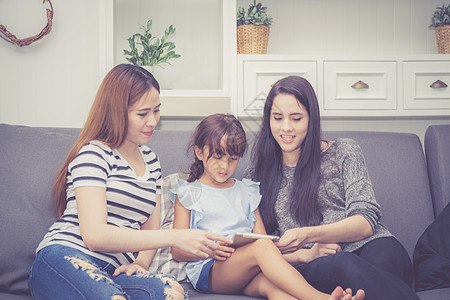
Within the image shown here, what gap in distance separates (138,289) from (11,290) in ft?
1.46

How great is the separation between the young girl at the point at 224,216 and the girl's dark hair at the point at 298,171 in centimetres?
5

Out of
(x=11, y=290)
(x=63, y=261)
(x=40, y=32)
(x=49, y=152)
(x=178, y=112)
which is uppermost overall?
(x=40, y=32)

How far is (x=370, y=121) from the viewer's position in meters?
2.70

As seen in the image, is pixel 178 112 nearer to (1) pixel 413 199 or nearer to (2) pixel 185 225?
(2) pixel 185 225

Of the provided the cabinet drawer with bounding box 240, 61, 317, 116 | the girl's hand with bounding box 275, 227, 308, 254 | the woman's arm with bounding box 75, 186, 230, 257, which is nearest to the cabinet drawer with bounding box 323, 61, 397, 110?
the cabinet drawer with bounding box 240, 61, 317, 116

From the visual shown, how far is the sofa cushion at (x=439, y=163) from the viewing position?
1.72m

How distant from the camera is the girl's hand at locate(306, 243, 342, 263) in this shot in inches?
56.6

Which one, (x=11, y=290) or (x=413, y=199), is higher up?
(x=413, y=199)

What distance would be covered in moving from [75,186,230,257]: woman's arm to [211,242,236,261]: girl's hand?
5 cm

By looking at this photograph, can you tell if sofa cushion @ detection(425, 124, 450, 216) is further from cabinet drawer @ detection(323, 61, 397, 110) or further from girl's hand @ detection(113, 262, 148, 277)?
girl's hand @ detection(113, 262, 148, 277)

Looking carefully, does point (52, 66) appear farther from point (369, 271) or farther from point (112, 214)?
point (369, 271)

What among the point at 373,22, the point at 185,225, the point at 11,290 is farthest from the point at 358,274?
the point at 373,22

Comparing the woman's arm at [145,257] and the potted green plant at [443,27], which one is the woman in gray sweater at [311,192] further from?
the potted green plant at [443,27]

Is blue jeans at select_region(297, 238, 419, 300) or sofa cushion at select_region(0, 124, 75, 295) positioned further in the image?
sofa cushion at select_region(0, 124, 75, 295)
